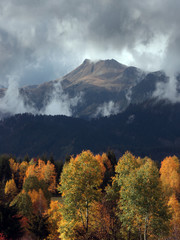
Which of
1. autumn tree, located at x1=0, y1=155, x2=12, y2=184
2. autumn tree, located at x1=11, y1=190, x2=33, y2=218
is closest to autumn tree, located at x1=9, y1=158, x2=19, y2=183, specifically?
autumn tree, located at x1=0, y1=155, x2=12, y2=184

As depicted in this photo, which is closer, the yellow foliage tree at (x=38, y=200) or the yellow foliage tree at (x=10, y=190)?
the yellow foliage tree at (x=38, y=200)

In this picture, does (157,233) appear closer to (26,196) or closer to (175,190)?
(26,196)

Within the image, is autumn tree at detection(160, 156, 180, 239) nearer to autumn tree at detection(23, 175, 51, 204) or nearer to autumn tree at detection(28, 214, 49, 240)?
autumn tree at detection(28, 214, 49, 240)

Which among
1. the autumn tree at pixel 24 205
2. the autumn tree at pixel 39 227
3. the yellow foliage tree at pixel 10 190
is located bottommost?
the autumn tree at pixel 39 227

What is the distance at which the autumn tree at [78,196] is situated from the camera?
45688 millimetres

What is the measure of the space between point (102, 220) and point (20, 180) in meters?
96.8

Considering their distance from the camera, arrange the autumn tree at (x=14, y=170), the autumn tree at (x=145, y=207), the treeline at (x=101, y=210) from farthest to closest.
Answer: the autumn tree at (x=14, y=170), the treeline at (x=101, y=210), the autumn tree at (x=145, y=207)

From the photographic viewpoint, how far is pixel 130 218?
1732 inches

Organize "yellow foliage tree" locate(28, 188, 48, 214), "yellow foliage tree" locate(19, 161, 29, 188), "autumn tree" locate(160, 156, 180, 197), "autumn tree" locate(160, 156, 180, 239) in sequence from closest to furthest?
"autumn tree" locate(160, 156, 180, 239) < "yellow foliage tree" locate(28, 188, 48, 214) < "autumn tree" locate(160, 156, 180, 197) < "yellow foliage tree" locate(19, 161, 29, 188)

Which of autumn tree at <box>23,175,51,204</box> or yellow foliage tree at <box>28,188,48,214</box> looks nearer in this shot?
yellow foliage tree at <box>28,188,48,214</box>

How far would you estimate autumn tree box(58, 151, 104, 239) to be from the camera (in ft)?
150

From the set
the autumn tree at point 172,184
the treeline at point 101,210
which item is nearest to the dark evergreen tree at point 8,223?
the treeline at point 101,210

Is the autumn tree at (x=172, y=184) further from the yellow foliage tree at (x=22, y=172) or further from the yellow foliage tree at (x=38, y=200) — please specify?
the yellow foliage tree at (x=22, y=172)

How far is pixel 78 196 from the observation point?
1842 inches
